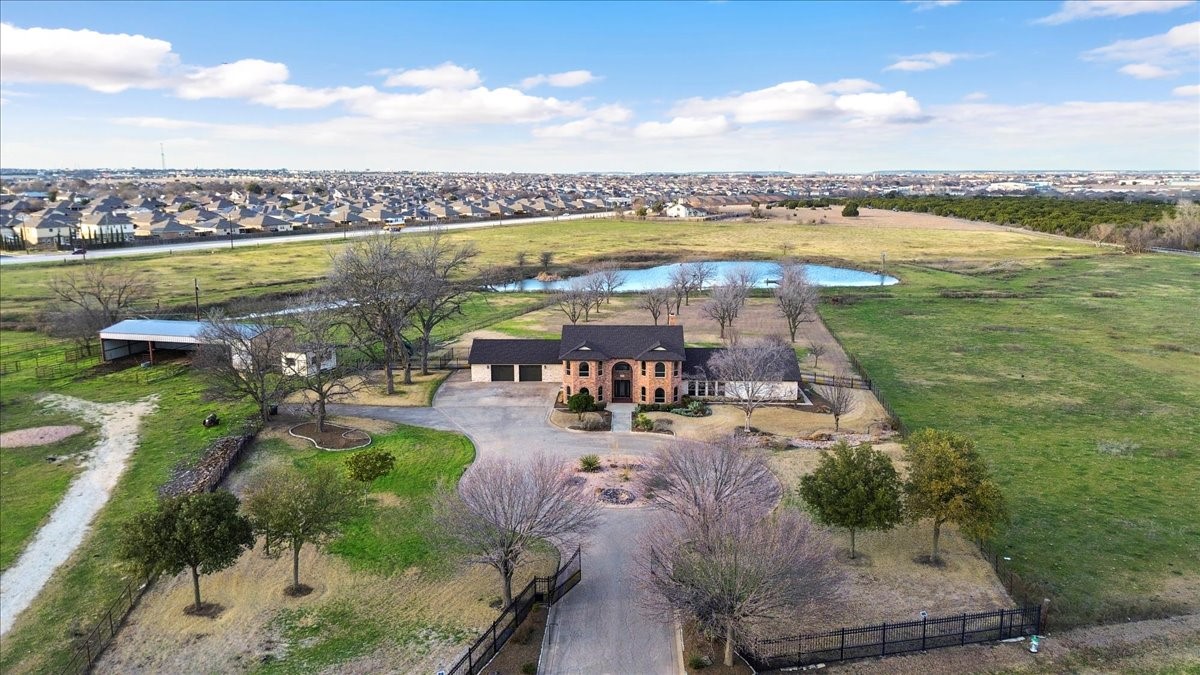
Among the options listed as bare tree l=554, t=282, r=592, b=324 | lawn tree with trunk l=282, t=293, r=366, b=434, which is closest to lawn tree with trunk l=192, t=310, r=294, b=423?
lawn tree with trunk l=282, t=293, r=366, b=434

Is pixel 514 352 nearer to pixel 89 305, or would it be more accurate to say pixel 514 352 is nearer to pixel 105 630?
pixel 105 630

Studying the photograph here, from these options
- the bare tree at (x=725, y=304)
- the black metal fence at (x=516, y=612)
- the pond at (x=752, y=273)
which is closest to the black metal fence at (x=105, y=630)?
the black metal fence at (x=516, y=612)

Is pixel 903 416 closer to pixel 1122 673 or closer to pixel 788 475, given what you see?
pixel 788 475

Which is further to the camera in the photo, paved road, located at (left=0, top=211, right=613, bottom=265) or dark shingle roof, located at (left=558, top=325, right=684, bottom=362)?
paved road, located at (left=0, top=211, right=613, bottom=265)

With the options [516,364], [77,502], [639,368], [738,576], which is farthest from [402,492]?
[738,576]

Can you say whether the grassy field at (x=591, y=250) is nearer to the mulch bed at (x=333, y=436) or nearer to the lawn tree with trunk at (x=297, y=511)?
the mulch bed at (x=333, y=436)

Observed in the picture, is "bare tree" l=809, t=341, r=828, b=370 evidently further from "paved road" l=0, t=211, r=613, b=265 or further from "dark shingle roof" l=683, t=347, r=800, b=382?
"paved road" l=0, t=211, r=613, b=265
